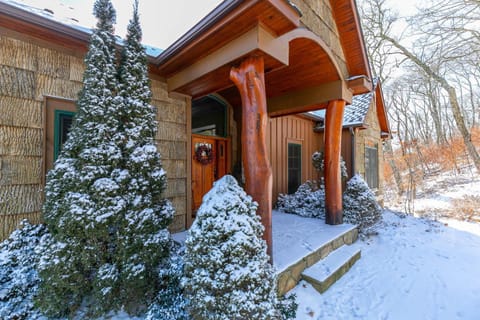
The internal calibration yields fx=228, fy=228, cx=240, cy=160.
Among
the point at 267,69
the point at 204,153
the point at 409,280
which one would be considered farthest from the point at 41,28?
the point at 409,280

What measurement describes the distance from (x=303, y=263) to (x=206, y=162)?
3.00 meters

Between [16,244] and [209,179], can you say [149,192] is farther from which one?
[209,179]

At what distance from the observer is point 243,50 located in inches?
101

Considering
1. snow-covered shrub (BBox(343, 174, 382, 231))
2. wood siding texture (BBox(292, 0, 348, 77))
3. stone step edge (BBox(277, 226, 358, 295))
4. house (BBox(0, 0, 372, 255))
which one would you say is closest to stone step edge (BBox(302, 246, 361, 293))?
stone step edge (BBox(277, 226, 358, 295))

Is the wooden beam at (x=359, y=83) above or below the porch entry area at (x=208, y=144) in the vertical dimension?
above

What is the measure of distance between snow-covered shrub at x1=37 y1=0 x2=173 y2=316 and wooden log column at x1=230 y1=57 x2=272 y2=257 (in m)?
1.04

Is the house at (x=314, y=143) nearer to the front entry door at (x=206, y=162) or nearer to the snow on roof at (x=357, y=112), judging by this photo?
the snow on roof at (x=357, y=112)

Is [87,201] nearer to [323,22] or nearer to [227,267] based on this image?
[227,267]

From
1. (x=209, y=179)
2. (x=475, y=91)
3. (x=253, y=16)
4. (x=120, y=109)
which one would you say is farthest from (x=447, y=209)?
(x=475, y=91)

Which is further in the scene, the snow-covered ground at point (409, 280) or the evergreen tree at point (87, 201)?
the snow-covered ground at point (409, 280)

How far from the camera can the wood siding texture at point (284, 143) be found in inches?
259

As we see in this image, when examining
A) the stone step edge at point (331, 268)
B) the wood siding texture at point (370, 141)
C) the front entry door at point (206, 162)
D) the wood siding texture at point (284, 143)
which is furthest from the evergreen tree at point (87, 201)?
the wood siding texture at point (370, 141)

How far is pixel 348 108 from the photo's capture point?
26.9 feet

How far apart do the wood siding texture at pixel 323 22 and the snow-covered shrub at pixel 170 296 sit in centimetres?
366
